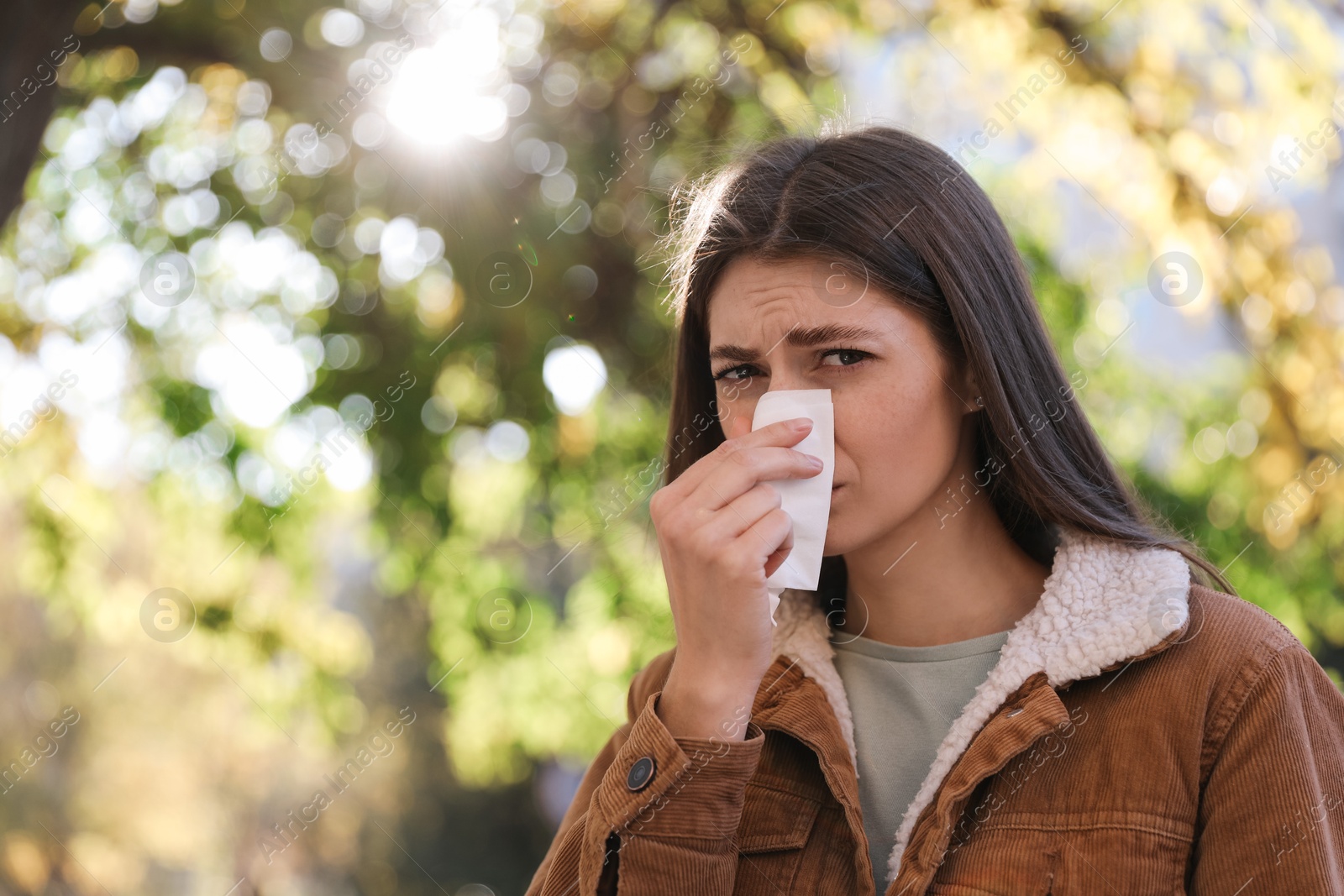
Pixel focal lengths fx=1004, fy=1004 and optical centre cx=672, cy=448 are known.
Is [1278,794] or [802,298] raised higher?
[802,298]

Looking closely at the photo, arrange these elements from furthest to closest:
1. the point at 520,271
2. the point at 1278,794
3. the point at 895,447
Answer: the point at 520,271, the point at 895,447, the point at 1278,794

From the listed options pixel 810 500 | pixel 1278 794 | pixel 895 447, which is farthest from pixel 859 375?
pixel 1278 794

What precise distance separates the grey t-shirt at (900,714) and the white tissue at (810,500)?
0.36 metres

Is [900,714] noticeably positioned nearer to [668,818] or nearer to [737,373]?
[668,818]

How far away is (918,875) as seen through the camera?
162 centimetres

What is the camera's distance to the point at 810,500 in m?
1.81

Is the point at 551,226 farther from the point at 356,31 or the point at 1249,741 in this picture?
the point at 1249,741

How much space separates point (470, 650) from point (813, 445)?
3.36m

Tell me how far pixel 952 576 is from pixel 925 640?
0.14m

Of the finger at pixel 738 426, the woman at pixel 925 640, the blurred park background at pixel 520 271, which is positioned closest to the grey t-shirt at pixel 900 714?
the woman at pixel 925 640

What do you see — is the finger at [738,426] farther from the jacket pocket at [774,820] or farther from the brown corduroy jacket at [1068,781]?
the jacket pocket at [774,820]

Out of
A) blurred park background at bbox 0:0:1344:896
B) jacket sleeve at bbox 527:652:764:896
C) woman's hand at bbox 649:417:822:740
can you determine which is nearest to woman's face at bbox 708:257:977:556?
woman's hand at bbox 649:417:822:740

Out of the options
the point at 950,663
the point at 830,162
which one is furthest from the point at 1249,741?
the point at 830,162

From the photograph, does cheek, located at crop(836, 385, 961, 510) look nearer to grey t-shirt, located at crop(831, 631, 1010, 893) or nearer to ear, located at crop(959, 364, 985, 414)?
ear, located at crop(959, 364, 985, 414)
